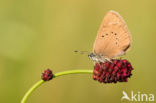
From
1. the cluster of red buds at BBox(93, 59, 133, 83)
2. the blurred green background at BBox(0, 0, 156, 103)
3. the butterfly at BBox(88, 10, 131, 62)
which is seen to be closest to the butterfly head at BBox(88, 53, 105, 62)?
the butterfly at BBox(88, 10, 131, 62)

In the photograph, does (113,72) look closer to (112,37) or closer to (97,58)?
(97,58)

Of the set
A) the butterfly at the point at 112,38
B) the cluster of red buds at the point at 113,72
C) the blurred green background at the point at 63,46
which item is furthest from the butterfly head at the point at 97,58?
the blurred green background at the point at 63,46

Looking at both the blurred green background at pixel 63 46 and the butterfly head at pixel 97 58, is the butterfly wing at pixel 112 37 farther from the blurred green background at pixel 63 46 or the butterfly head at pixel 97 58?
the blurred green background at pixel 63 46

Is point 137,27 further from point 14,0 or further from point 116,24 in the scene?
point 116,24

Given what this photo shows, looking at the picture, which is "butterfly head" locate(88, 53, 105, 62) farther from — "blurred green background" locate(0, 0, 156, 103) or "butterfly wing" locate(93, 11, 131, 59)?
"blurred green background" locate(0, 0, 156, 103)

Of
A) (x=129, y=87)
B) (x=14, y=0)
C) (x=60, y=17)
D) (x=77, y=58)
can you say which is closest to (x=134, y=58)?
(x=129, y=87)

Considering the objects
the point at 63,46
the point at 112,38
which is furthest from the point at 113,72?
the point at 63,46
